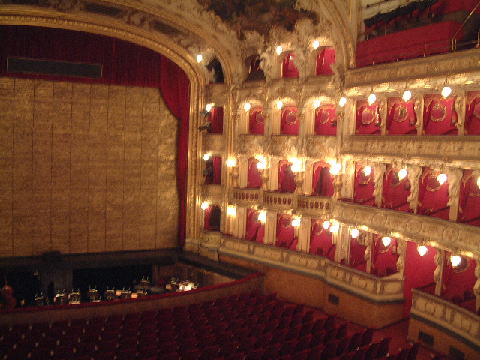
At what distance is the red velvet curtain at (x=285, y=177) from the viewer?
18.7 m

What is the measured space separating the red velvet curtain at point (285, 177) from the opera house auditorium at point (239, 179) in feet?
0.19

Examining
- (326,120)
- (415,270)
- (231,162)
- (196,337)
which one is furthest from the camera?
(231,162)

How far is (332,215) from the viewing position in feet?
53.7

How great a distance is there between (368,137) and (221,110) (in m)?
7.20

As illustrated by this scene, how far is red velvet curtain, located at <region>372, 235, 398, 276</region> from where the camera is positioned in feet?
49.7

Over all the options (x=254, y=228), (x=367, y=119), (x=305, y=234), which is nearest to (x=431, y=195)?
(x=367, y=119)

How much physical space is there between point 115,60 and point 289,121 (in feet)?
22.8

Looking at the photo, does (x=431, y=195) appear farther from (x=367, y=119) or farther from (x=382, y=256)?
(x=367, y=119)

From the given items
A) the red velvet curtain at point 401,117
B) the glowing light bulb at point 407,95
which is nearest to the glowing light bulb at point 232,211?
the red velvet curtain at point 401,117

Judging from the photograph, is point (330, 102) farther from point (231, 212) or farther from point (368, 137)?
point (231, 212)

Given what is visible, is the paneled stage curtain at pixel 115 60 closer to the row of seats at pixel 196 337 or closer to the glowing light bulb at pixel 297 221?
the glowing light bulb at pixel 297 221

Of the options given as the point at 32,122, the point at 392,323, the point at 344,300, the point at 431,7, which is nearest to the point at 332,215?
the point at 344,300

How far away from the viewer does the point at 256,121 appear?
65.3 ft

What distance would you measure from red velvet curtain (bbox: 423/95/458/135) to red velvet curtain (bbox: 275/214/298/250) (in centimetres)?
636
